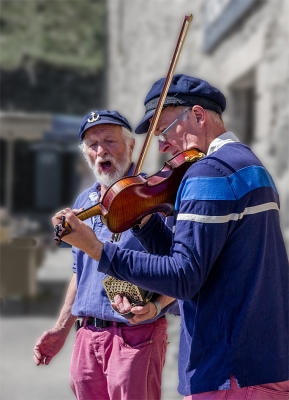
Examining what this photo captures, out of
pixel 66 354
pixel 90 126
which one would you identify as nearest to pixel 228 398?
pixel 90 126

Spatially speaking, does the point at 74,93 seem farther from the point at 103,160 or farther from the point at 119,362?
the point at 119,362

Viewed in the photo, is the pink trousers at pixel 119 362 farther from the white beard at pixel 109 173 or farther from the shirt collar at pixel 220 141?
the shirt collar at pixel 220 141

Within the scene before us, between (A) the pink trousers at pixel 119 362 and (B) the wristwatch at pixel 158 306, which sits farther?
(A) the pink trousers at pixel 119 362

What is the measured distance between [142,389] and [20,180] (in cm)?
1817

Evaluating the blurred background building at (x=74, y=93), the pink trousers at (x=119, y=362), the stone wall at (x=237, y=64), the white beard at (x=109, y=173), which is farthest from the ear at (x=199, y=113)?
the stone wall at (x=237, y=64)

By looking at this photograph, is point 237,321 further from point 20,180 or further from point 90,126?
point 20,180

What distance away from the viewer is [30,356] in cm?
617

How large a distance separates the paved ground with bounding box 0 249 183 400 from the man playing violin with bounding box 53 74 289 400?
2.65 m

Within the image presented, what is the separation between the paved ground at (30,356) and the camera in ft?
16.2

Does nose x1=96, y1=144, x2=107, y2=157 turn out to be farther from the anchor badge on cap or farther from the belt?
the belt

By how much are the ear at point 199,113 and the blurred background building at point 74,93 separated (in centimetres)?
189

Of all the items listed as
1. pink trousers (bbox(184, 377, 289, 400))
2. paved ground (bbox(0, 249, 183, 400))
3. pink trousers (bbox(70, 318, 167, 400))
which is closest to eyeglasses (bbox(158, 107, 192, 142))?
pink trousers (bbox(184, 377, 289, 400))

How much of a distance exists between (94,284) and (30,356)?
11.9 ft

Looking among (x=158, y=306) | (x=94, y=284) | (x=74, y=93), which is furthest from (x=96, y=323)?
(x=74, y=93)
